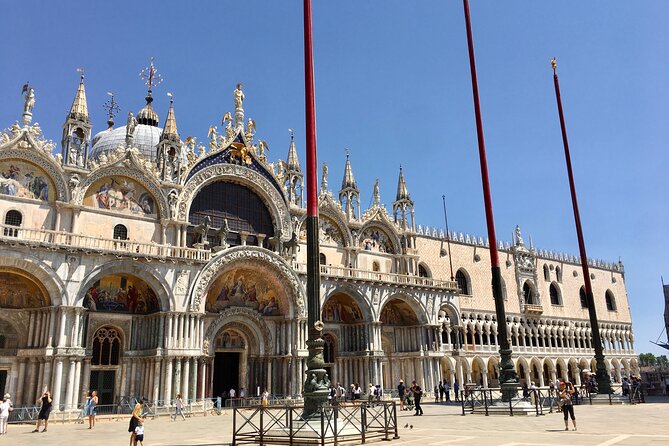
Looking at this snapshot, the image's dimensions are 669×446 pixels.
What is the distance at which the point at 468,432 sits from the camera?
55.7 feet

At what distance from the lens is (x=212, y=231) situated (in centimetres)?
3362

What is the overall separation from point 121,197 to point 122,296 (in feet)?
18.0

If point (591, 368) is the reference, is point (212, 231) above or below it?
above

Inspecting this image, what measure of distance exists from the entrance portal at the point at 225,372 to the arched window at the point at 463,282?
75.0 feet

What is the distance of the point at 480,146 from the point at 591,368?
40192 millimetres

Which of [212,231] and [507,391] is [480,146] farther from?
[212,231]

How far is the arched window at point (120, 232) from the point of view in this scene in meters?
30.8

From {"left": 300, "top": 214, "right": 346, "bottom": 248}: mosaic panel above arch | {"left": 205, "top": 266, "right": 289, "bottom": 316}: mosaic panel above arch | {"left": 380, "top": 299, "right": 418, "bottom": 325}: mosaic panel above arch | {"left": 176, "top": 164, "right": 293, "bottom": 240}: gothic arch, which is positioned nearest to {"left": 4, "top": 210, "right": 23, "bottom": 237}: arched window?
{"left": 176, "top": 164, "right": 293, "bottom": 240}: gothic arch

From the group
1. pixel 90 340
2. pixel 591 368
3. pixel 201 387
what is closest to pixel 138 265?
pixel 90 340

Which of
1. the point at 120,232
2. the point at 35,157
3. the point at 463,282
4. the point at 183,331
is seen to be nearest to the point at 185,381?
the point at 183,331

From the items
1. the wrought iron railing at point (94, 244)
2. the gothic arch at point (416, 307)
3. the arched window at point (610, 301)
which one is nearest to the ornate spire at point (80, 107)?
the wrought iron railing at point (94, 244)

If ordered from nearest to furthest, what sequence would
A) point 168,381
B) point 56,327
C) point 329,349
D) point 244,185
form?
point 56,327 → point 168,381 → point 244,185 → point 329,349

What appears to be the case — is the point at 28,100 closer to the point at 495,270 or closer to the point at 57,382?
the point at 57,382

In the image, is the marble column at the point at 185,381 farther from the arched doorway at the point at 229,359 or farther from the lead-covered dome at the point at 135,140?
the lead-covered dome at the point at 135,140
